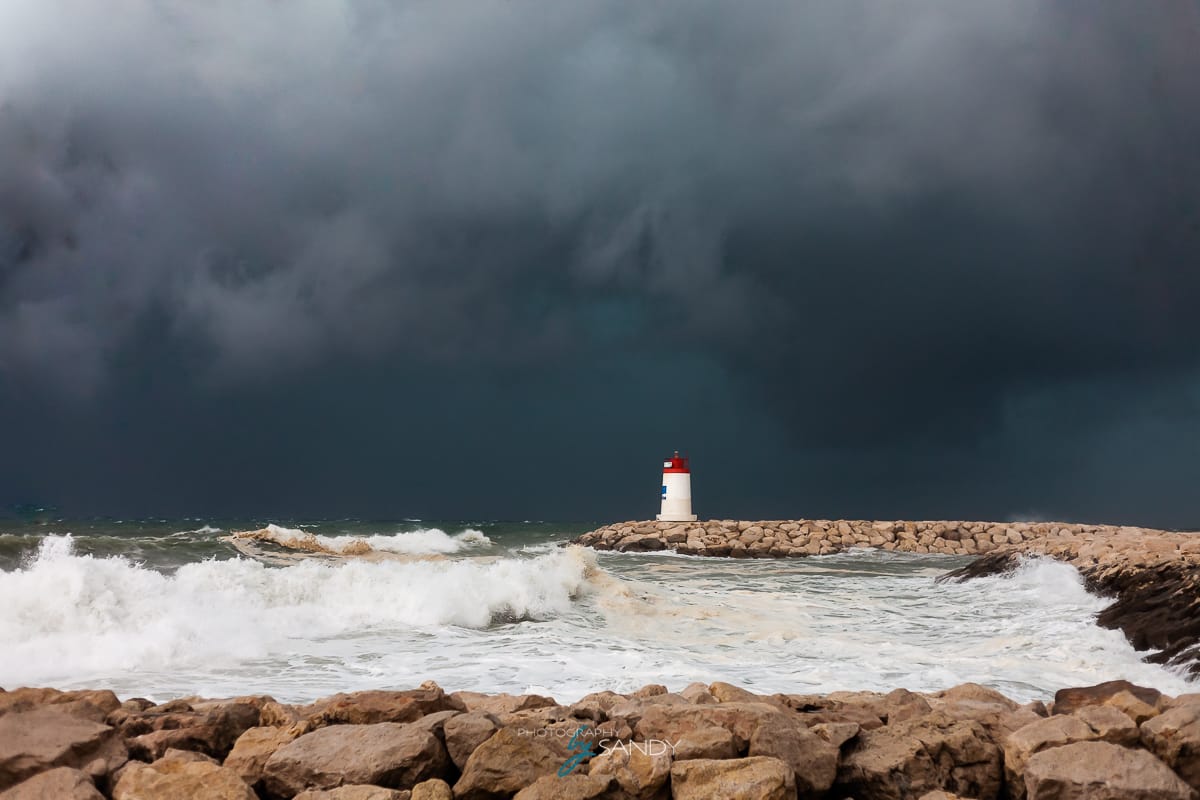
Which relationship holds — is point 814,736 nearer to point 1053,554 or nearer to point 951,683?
point 951,683

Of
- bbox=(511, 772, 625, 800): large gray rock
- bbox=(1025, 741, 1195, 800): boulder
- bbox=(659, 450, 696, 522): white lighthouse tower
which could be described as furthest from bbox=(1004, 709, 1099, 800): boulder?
bbox=(659, 450, 696, 522): white lighthouse tower

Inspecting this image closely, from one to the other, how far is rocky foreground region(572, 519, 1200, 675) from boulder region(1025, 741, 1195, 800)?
4.54 meters

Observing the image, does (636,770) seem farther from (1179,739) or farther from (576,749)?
(1179,739)

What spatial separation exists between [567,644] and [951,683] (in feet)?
12.2

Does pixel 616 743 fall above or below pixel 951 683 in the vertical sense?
above

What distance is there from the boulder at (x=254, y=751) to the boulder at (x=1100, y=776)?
333 cm

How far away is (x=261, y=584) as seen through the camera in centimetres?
1067

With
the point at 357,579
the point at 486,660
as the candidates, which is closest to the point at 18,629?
the point at 357,579

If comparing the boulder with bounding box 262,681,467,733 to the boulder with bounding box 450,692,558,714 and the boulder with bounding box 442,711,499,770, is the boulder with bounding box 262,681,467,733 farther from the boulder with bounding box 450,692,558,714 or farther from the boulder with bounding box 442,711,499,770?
the boulder with bounding box 442,711,499,770

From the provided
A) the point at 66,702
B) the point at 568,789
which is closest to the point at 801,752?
the point at 568,789

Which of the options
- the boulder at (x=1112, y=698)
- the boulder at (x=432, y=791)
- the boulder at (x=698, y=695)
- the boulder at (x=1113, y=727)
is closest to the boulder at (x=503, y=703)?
the boulder at (x=698, y=695)

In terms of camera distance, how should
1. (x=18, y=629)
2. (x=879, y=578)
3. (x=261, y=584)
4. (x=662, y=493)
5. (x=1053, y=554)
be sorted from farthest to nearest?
(x=662, y=493), (x=879, y=578), (x=1053, y=554), (x=261, y=584), (x=18, y=629)

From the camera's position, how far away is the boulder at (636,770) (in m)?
3.16

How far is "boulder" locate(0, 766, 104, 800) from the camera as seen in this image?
3002 millimetres
